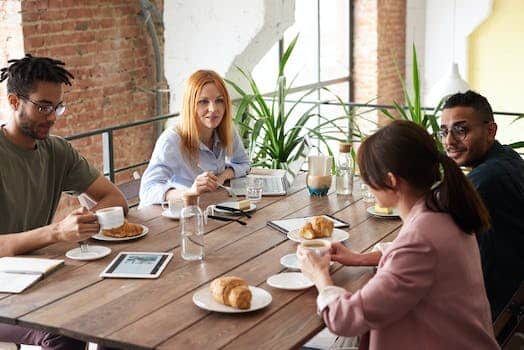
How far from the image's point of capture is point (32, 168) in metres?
3.00

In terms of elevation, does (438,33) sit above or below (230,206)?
above

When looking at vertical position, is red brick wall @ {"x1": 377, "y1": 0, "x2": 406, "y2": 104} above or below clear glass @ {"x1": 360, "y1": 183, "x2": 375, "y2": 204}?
above

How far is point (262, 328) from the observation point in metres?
2.11

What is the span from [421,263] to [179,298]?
2.31 feet

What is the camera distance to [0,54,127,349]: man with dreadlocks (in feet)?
8.79

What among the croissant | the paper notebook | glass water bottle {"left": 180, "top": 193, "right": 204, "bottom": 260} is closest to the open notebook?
glass water bottle {"left": 180, "top": 193, "right": 204, "bottom": 260}

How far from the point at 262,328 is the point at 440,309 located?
439 mm

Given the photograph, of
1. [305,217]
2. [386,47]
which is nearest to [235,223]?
[305,217]

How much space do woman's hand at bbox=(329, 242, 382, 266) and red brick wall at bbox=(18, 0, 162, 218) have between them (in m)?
2.94

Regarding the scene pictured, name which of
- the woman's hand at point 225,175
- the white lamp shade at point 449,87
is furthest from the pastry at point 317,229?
the white lamp shade at point 449,87

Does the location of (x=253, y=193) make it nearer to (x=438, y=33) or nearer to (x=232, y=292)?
(x=232, y=292)

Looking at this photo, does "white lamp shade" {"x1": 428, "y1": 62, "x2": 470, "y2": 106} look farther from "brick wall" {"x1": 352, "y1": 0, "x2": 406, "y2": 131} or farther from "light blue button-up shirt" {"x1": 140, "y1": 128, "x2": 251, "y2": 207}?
"brick wall" {"x1": 352, "y1": 0, "x2": 406, "y2": 131}

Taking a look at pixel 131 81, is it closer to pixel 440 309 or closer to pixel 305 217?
pixel 305 217

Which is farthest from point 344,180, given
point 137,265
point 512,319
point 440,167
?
point 440,167
